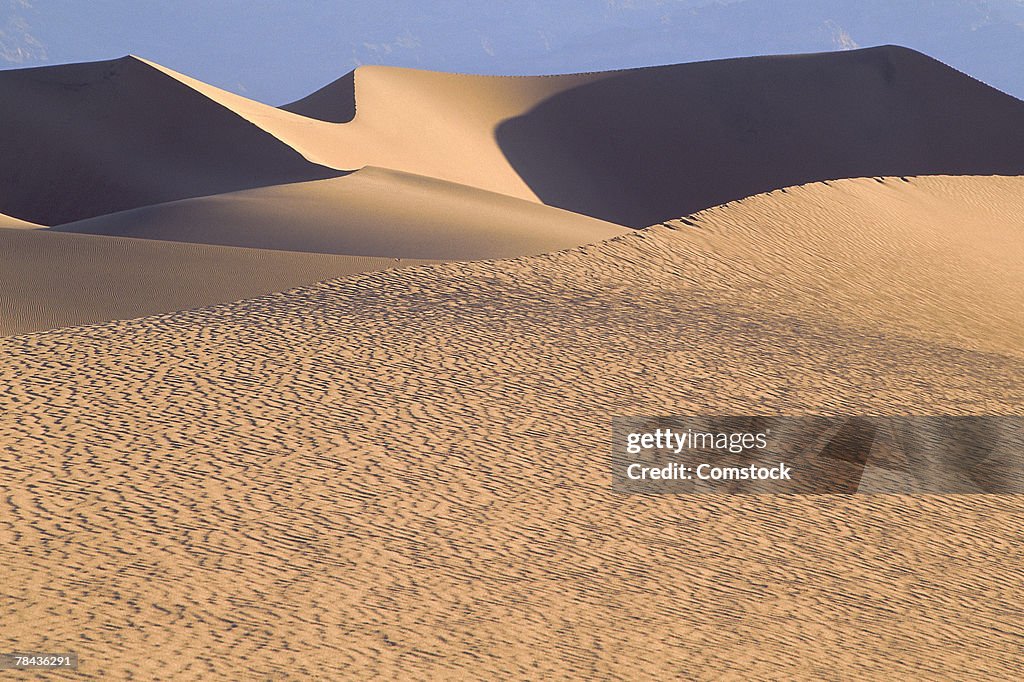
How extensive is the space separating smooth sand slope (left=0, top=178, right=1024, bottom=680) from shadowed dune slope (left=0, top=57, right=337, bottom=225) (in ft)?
54.7

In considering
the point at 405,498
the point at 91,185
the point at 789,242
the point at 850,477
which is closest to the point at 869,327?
the point at 789,242

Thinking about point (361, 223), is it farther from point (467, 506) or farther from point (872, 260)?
point (467, 506)

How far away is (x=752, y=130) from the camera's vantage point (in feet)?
110

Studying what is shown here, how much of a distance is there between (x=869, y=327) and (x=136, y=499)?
567cm

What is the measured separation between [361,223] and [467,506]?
→ 7.75m

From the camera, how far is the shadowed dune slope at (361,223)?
11.5 m

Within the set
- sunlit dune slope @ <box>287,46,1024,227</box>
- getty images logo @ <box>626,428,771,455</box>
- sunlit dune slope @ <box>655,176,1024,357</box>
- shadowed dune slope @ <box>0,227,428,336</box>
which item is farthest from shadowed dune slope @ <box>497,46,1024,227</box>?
getty images logo @ <box>626,428,771,455</box>

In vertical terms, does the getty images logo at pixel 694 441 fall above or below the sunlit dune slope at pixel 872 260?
below

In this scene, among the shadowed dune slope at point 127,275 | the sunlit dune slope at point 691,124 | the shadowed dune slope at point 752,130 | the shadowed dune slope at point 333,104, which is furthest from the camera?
the shadowed dune slope at point 752,130

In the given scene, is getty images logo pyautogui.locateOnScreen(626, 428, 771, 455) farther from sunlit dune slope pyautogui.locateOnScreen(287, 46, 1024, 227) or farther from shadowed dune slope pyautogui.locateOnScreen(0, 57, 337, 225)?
sunlit dune slope pyautogui.locateOnScreen(287, 46, 1024, 227)

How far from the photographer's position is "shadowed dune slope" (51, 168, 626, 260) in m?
11.5

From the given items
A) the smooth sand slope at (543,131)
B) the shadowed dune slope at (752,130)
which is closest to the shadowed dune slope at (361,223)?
the smooth sand slope at (543,131)

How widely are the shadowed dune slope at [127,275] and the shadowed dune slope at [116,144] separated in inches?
475
